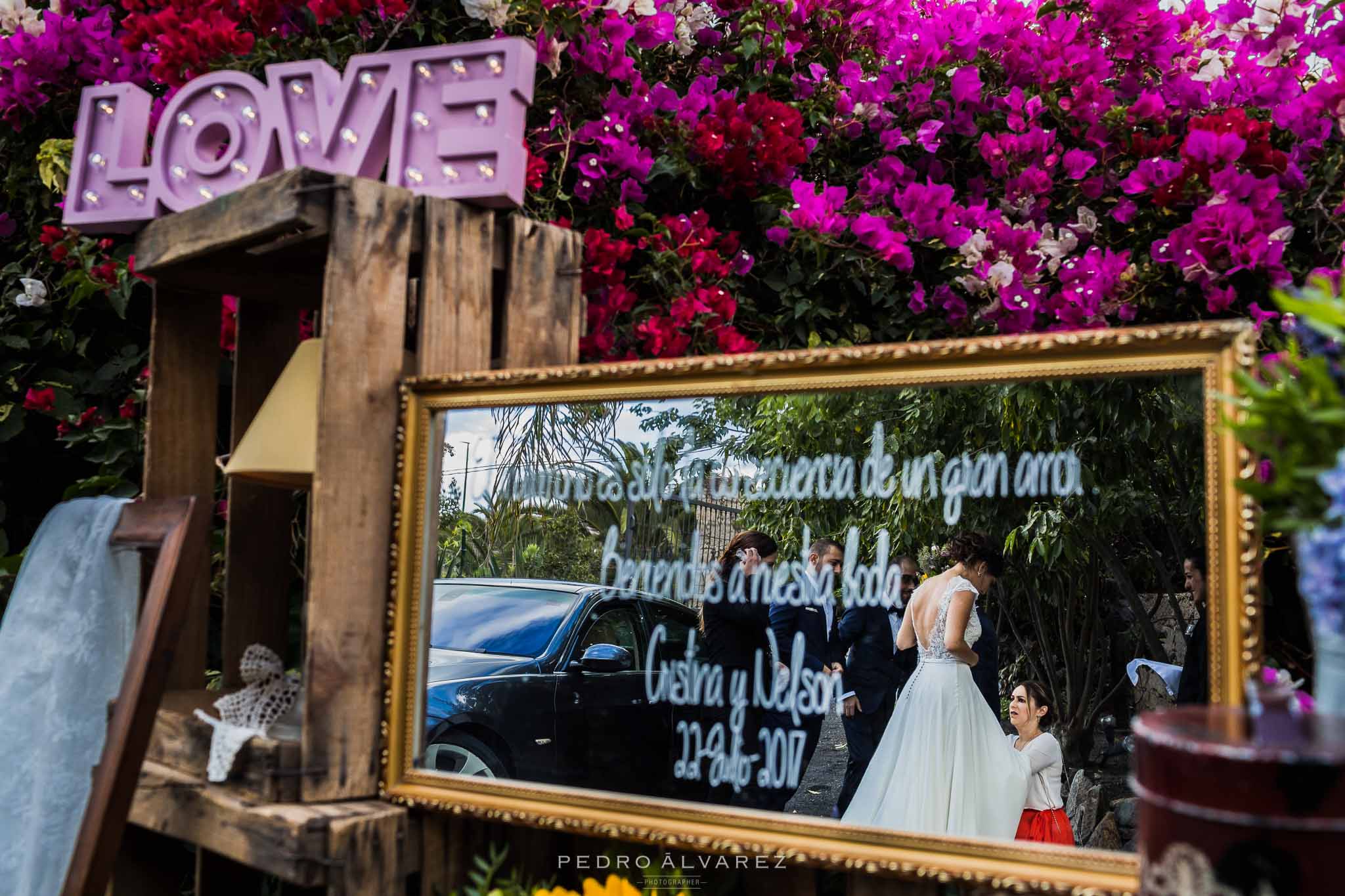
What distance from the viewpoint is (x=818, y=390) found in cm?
164

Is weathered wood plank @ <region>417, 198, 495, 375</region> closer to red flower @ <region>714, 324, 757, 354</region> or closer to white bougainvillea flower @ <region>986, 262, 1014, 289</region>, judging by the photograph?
red flower @ <region>714, 324, 757, 354</region>

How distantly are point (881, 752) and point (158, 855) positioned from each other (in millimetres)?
1787

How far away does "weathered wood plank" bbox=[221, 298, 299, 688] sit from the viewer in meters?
2.44

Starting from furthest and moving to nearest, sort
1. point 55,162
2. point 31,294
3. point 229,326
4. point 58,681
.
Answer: point 31,294 → point 55,162 → point 229,326 → point 58,681

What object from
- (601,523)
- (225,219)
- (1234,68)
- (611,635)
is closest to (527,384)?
(601,523)

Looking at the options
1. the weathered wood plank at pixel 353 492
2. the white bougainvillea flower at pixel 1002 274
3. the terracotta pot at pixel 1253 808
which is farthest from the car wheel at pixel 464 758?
the white bougainvillea flower at pixel 1002 274

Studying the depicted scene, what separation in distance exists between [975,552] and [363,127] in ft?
6.05

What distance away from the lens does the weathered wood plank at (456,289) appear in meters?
1.98

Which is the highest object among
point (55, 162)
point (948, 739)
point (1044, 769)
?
point (55, 162)

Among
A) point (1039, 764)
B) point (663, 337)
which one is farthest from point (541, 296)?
point (1039, 764)

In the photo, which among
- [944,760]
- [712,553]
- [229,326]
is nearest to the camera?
[712,553]

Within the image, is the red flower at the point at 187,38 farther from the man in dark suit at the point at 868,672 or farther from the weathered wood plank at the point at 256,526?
the man in dark suit at the point at 868,672

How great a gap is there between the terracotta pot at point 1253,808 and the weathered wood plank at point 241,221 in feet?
5.11

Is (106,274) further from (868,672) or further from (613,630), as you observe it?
(868,672)
